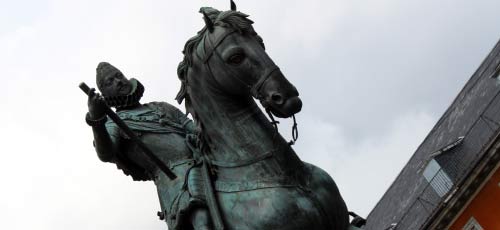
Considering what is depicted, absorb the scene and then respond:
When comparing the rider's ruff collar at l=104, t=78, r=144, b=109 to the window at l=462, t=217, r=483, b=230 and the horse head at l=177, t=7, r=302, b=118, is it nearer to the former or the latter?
the horse head at l=177, t=7, r=302, b=118

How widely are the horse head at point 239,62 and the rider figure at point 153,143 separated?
892mm

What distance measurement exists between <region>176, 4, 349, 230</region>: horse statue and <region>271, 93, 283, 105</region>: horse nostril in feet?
0.09

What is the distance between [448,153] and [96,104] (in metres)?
34.0

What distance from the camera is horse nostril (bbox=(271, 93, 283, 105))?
250 inches

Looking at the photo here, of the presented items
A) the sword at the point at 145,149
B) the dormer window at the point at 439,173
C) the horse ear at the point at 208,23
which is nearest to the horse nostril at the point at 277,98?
the horse ear at the point at 208,23

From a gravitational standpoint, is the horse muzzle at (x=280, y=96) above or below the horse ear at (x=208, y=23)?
below

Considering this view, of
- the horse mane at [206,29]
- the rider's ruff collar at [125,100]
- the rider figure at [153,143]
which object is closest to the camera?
the horse mane at [206,29]

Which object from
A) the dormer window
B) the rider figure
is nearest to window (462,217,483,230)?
the dormer window

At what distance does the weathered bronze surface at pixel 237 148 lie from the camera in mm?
6645

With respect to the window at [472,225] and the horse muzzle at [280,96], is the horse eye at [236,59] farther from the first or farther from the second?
the window at [472,225]

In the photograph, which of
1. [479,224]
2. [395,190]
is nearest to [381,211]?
[395,190]

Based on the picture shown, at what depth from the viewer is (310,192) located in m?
6.83

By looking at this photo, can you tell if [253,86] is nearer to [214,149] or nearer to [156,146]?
[214,149]

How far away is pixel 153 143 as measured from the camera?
7.93 metres
